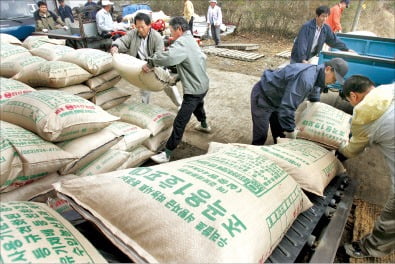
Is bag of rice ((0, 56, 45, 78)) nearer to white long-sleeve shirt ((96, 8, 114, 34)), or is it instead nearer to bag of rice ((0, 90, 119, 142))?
bag of rice ((0, 90, 119, 142))

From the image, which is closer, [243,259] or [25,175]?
[243,259]

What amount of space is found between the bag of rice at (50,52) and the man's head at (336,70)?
2614 mm

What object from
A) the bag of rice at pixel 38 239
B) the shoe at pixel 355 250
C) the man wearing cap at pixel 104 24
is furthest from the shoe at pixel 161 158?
the man wearing cap at pixel 104 24

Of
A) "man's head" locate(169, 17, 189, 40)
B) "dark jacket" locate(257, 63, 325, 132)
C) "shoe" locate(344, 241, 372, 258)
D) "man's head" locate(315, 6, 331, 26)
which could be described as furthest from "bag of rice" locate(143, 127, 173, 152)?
"man's head" locate(315, 6, 331, 26)

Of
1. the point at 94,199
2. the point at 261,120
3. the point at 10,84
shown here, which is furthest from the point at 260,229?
the point at 10,84

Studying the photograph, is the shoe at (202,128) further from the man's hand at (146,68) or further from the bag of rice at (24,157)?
the bag of rice at (24,157)

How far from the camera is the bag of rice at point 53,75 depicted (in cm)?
242

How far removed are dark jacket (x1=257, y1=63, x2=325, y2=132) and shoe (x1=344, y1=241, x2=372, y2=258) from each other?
3.25ft

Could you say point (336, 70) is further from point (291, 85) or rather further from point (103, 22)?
point (103, 22)

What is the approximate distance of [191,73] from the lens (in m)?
2.80

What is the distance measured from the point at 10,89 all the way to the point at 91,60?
2.47ft

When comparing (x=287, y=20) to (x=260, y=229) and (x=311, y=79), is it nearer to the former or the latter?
(x=311, y=79)

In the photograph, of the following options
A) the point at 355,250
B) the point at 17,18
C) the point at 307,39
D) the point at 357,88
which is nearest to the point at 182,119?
the point at 357,88

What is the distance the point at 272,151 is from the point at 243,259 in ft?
3.15
